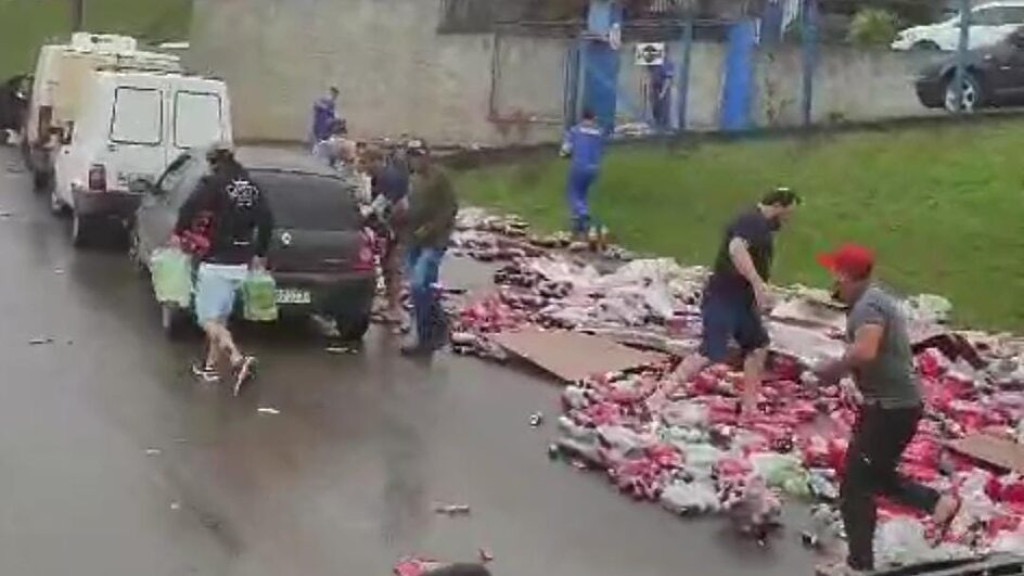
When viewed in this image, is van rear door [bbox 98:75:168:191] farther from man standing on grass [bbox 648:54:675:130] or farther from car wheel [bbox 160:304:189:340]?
man standing on grass [bbox 648:54:675:130]

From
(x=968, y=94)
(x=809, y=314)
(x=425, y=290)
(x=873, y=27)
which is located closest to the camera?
(x=425, y=290)

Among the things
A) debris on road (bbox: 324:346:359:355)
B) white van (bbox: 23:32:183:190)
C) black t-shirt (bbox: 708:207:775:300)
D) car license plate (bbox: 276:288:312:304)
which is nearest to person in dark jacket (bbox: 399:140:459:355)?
debris on road (bbox: 324:346:359:355)

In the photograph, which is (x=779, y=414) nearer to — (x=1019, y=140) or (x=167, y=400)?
(x=167, y=400)

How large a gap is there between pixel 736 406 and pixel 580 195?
985cm

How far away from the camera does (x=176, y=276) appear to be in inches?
656

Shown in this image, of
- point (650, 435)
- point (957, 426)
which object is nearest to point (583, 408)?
point (650, 435)

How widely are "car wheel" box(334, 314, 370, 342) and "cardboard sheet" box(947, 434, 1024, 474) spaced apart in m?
5.81

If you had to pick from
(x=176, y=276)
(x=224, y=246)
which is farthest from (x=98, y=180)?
(x=224, y=246)

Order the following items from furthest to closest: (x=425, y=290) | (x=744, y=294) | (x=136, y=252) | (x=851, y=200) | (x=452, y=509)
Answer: (x=851, y=200)
(x=136, y=252)
(x=425, y=290)
(x=744, y=294)
(x=452, y=509)

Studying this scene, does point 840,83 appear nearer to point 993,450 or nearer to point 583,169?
point 583,169

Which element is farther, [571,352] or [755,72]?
[755,72]

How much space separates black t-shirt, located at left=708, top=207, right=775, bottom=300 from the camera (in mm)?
14344

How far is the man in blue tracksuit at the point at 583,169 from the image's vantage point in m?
24.6

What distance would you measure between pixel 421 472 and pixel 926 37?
24.4 m
